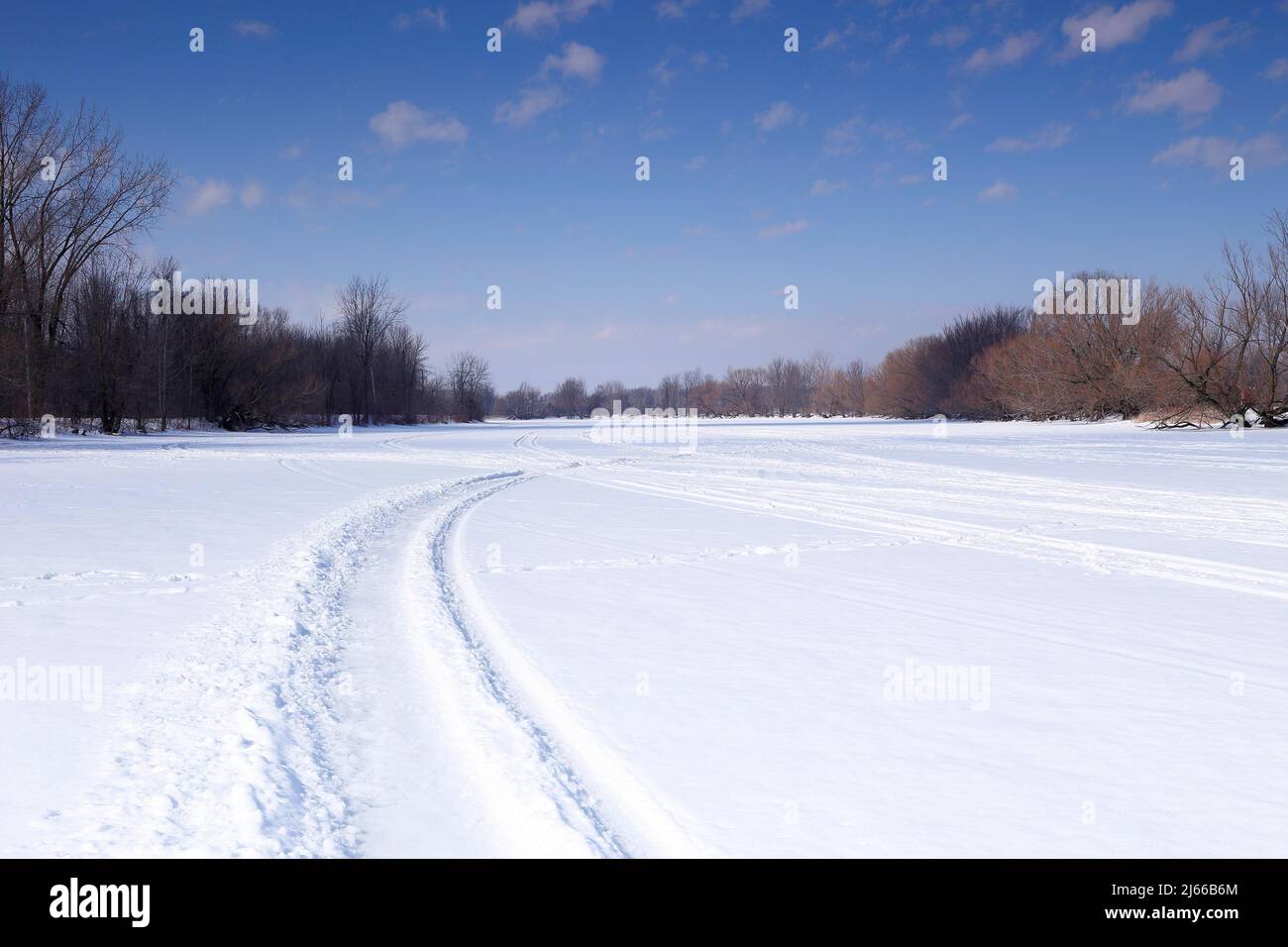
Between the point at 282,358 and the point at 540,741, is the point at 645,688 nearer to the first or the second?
the point at 540,741

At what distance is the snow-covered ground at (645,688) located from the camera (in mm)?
3080

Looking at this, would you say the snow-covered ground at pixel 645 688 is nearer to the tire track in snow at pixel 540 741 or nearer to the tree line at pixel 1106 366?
the tire track in snow at pixel 540 741

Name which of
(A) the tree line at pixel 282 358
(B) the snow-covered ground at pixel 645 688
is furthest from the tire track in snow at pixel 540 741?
(A) the tree line at pixel 282 358

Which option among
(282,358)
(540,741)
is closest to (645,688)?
A: (540,741)

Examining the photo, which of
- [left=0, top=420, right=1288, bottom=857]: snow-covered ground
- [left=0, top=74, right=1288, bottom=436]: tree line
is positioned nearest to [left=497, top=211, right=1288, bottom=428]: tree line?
[left=0, top=74, right=1288, bottom=436]: tree line

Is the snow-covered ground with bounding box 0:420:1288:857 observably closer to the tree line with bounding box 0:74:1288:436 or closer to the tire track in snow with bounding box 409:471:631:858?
the tire track in snow with bounding box 409:471:631:858

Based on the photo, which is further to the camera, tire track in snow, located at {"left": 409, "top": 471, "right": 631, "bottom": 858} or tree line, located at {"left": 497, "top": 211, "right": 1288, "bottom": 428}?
tree line, located at {"left": 497, "top": 211, "right": 1288, "bottom": 428}

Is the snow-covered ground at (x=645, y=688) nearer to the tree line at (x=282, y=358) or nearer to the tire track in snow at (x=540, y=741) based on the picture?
the tire track in snow at (x=540, y=741)

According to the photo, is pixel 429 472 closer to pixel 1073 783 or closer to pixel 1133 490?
pixel 1133 490

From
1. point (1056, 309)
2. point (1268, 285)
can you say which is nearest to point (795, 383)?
point (1056, 309)

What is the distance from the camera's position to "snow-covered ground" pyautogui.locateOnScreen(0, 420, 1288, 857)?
3.08m

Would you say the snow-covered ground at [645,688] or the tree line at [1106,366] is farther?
the tree line at [1106,366]

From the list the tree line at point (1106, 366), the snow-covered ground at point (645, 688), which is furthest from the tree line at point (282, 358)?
the snow-covered ground at point (645, 688)
